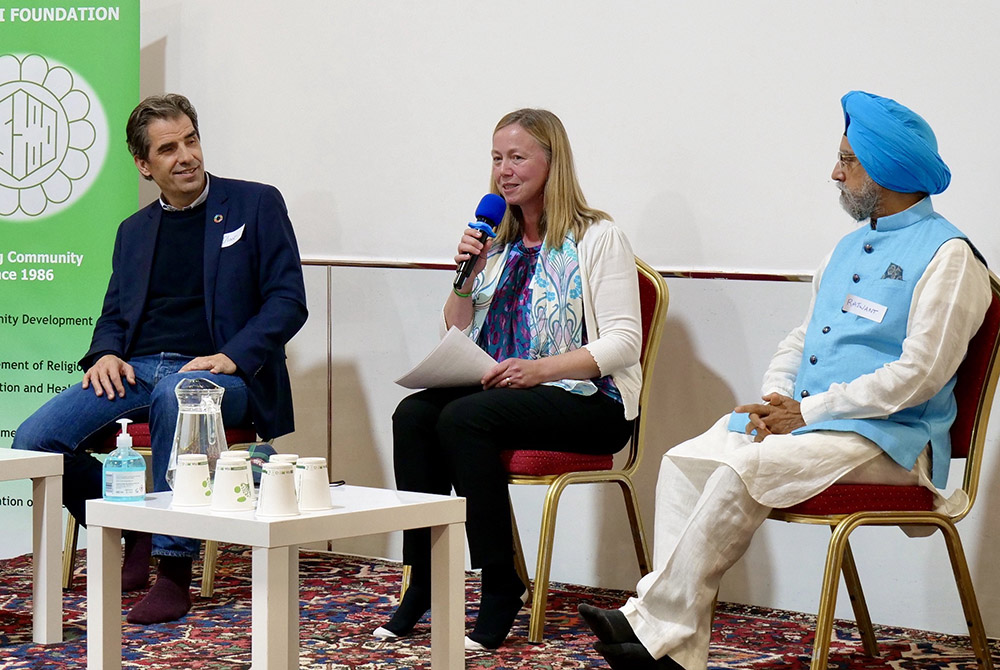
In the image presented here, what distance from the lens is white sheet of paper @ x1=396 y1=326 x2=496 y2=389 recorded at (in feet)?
10.0

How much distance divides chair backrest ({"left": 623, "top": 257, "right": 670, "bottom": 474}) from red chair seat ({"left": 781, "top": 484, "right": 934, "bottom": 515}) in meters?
0.77

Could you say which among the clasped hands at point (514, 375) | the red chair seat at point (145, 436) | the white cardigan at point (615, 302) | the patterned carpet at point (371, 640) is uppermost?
the white cardigan at point (615, 302)

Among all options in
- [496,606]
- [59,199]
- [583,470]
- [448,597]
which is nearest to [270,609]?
[448,597]

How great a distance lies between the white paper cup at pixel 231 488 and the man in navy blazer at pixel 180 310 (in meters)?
1.17

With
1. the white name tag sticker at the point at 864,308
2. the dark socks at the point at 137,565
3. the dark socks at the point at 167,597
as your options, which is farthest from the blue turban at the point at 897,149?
the dark socks at the point at 137,565

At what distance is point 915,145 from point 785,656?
1.14m

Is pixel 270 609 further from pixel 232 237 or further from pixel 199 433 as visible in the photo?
pixel 232 237

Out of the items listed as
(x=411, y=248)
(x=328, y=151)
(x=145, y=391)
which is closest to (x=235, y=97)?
(x=328, y=151)

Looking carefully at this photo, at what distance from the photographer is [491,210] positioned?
316 centimetres

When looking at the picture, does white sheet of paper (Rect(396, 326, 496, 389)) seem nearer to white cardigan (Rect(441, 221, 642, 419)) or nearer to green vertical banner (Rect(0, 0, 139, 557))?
white cardigan (Rect(441, 221, 642, 419))

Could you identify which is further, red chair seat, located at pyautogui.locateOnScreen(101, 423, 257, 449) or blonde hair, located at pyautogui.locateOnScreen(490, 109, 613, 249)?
red chair seat, located at pyautogui.locateOnScreen(101, 423, 257, 449)

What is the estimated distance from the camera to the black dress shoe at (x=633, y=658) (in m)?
2.53

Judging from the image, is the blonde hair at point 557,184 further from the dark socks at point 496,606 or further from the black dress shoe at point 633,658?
the black dress shoe at point 633,658

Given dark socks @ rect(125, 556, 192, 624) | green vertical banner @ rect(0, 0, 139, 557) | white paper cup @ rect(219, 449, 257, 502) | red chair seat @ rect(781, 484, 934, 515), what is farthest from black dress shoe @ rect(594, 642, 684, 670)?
green vertical banner @ rect(0, 0, 139, 557)
